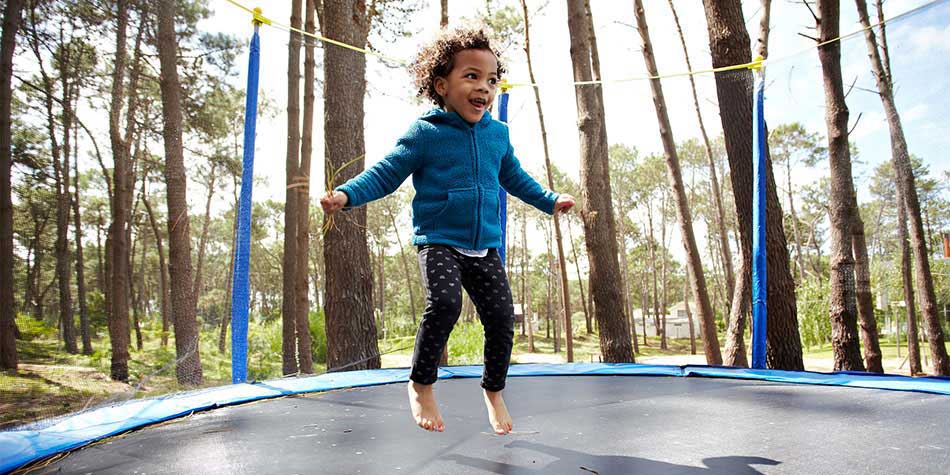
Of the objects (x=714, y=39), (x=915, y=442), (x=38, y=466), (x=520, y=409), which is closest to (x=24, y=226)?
(x=38, y=466)

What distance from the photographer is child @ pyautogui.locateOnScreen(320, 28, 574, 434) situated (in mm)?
1259

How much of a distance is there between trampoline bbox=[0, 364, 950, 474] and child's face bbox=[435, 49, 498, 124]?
738 millimetres

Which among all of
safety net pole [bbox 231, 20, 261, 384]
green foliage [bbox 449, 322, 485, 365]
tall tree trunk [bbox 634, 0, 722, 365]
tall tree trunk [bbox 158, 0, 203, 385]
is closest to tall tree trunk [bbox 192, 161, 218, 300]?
tall tree trunk [bbox 158, 0, 203, 385]

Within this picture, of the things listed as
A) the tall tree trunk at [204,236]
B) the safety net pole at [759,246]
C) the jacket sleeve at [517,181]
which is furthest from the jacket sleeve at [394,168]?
the safety net pole at [759,246]

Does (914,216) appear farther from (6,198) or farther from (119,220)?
(6,198)

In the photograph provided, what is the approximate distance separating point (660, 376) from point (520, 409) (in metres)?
0.88

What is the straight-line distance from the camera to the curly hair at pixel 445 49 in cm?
138

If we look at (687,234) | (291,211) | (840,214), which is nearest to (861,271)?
(840,214)

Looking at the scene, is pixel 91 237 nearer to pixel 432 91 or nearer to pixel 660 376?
pixel 432 91

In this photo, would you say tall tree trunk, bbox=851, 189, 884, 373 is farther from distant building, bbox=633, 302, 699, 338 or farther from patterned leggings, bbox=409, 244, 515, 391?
distant building, bbox=633, 302, 699, 338

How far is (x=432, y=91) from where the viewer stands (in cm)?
148

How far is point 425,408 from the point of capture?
4.07ft

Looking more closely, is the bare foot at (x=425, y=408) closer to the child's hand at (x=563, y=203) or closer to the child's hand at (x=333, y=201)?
the child's hand at (x=333, y=201)

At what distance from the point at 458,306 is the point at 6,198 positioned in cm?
122
